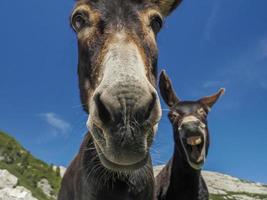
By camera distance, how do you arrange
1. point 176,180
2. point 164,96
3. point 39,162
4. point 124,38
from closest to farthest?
point 124,38 → point 176,180 → point 164,96 → point 39,162

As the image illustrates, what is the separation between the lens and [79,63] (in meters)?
5.01

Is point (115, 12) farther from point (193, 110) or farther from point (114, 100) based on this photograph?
point (193, 110)

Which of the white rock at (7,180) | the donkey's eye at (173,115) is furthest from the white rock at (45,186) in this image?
the donkey's eye at (173,115)

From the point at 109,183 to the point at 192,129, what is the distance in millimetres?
4023

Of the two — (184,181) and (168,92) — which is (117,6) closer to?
(184,181)

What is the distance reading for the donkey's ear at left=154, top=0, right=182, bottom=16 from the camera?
5961 millimetres

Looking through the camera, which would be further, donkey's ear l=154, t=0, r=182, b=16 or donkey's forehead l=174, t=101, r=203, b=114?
donkey's forehead l=174, t=101, r=203, b=114

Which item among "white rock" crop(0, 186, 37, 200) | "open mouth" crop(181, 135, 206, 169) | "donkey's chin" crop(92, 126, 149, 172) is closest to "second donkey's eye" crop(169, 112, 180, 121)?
"open mouth" crop(181, 135, 206, 169)

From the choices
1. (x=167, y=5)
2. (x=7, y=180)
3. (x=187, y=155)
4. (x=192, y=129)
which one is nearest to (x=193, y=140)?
(x=192, y=129)

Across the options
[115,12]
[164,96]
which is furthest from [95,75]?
[164,96]

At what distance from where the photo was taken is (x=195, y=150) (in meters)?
8.59

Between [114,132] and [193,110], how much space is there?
628 centimetres

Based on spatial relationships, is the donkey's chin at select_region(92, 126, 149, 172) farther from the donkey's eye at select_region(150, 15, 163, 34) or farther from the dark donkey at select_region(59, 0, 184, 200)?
the donkey's eye at select_region(150, 15, 163, 34)

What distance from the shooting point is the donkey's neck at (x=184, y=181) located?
854 centimetres
